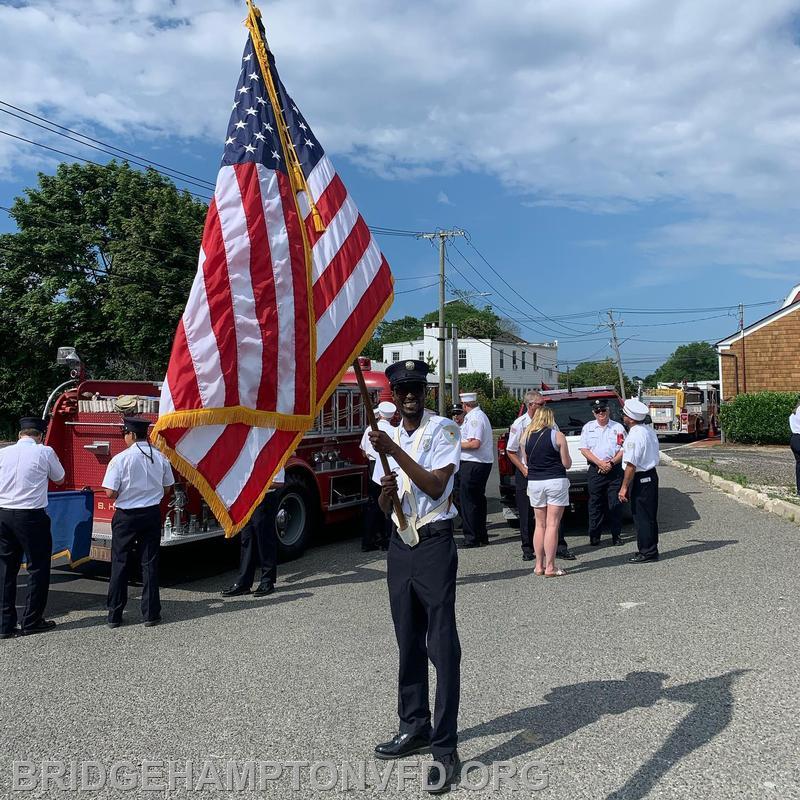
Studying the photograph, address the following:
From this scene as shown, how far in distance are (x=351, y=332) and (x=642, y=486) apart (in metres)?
5.17

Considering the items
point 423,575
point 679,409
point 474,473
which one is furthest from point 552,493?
point 679,409

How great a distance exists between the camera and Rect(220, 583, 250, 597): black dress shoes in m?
7.56

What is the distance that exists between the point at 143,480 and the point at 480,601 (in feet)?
10.6

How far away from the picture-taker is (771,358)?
32.1 metres

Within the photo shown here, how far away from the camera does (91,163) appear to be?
27.7 m

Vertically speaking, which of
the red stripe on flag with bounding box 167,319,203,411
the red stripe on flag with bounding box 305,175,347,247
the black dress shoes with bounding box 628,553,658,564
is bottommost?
the black dress shoes with bounding box 628,553,658,564

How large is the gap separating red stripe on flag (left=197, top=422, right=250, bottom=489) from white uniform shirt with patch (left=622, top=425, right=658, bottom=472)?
17.9 ft

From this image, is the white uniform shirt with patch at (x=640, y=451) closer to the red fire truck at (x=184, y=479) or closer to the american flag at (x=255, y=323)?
the red fire truck at (x=184, y=479)

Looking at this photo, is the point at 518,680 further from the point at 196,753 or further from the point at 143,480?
the point at 143,480

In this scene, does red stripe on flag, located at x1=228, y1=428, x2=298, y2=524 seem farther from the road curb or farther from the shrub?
the shrub

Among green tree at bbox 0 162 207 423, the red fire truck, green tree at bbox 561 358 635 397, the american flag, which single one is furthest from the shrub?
green tree at bbox 561 358 635 397

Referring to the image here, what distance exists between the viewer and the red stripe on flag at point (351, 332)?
438 cm

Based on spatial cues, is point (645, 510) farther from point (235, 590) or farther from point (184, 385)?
point (184, 385)

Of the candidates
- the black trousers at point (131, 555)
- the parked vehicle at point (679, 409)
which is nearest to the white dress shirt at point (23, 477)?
the black trousers at point (131, 555)
